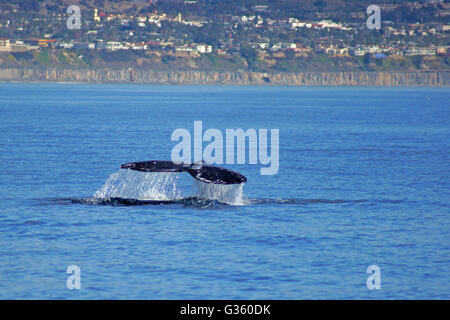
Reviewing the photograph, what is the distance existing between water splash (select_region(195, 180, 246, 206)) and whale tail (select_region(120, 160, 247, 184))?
227 inches

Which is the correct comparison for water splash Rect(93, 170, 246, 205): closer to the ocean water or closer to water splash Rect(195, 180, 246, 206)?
water splash Rect(195, 180, 246, 206)

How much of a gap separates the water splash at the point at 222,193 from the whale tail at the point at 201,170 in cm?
577

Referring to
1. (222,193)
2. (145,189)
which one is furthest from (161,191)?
(222,193)

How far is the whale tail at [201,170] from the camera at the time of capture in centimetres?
3453

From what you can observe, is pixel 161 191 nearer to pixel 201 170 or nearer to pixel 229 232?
pixel 201 170

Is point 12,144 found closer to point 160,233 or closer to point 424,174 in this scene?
point 424,174

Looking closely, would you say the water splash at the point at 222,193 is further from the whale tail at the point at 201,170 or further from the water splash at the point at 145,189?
the whale tail at the point at 201,170

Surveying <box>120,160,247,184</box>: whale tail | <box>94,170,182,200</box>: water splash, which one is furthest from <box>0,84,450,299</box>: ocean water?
<box>120,160,247,184</box>: whale tail

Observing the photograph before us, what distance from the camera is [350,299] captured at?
25984mm

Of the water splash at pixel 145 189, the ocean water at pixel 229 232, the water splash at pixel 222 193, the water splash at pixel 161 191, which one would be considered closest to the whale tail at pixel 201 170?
the ocean water at pixel 229 232

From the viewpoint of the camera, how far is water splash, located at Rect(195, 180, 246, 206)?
4169 centimetres

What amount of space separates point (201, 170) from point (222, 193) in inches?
285

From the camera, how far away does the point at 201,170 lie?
1388 inches
